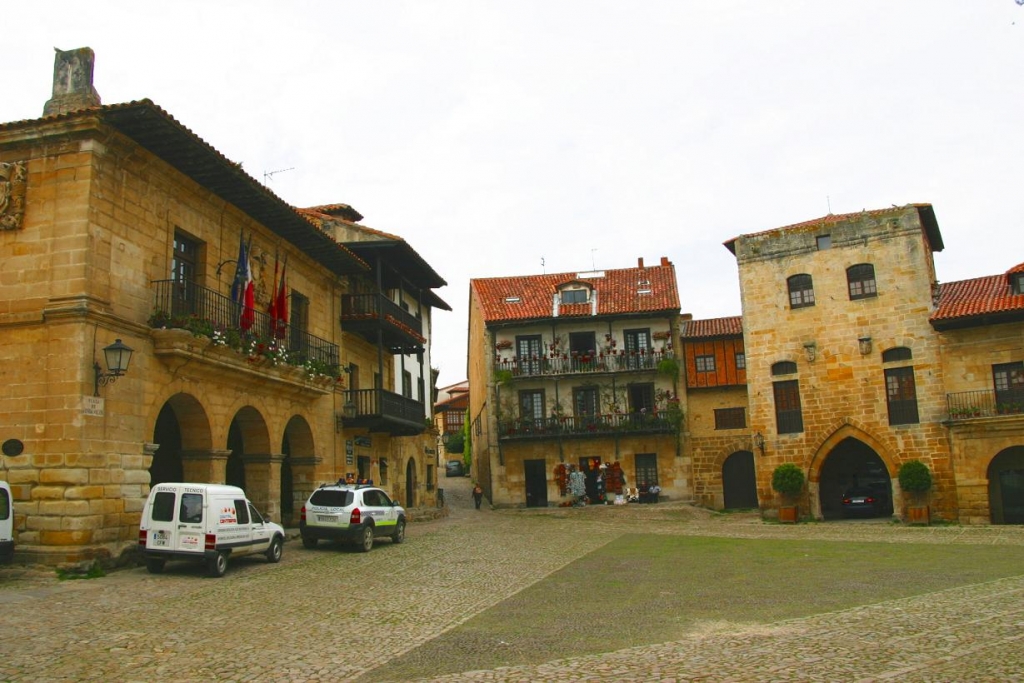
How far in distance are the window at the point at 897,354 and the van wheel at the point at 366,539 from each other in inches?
770

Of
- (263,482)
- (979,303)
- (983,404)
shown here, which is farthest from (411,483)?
(979,303)

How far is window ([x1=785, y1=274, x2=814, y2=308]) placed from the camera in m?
30.1

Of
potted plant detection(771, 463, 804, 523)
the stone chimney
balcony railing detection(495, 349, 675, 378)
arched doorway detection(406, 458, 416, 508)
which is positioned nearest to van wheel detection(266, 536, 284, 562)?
the stone chimney

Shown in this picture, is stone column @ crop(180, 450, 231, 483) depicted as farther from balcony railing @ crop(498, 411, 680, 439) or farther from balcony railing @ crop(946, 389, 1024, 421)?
balcony railing @ crop(946, 389, 1024, 421)

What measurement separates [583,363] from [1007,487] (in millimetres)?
16616

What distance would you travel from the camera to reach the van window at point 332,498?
59.6 ft

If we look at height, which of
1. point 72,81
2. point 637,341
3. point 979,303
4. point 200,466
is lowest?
point 200,466

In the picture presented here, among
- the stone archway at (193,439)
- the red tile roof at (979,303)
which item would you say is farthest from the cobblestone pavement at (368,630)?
the red tile roof at (979,303)

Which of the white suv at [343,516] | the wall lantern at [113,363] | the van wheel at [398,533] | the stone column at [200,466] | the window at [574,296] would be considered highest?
the window at [574,296]

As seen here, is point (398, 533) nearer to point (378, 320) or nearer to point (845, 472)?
point (378, 320)

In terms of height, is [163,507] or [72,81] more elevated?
[72,81]

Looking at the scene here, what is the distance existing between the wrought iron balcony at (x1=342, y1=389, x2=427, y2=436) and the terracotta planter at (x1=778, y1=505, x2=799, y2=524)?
13.3m

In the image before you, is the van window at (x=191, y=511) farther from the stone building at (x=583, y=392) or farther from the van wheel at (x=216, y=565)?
the stone building at (x=583, y=392)

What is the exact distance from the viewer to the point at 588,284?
127ft
